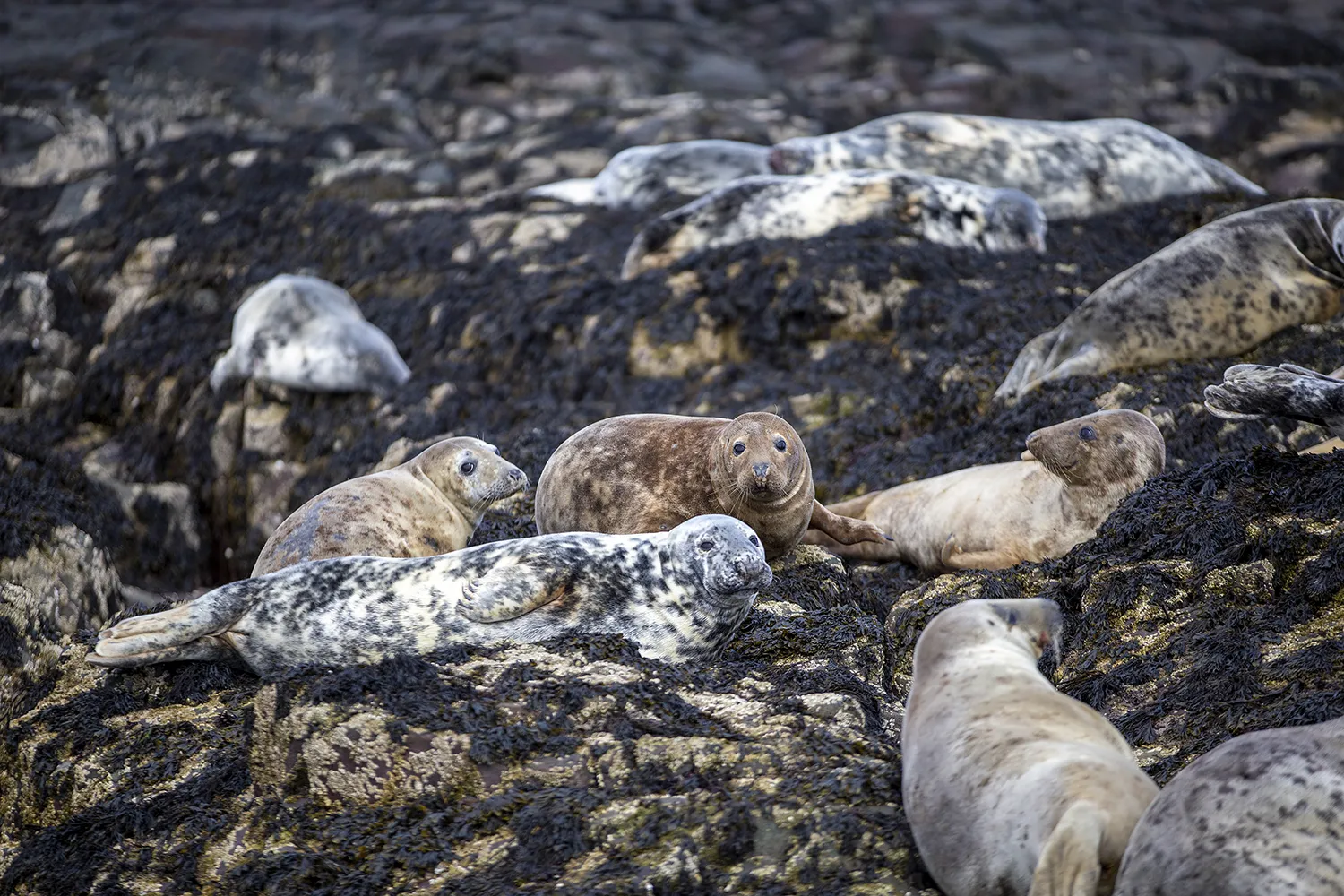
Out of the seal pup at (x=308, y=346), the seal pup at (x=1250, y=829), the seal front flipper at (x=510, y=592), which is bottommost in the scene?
the seal pup at (x=308, y=346)

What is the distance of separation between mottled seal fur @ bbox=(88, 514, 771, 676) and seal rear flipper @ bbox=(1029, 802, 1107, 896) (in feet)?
5.08

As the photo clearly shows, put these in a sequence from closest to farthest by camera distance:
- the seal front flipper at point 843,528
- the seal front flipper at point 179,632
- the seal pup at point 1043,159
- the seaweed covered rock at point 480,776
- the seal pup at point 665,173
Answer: the seaweed covered rock at point 480,776 → the seal front flipper at point 179,632 → the seal front flipper at point 843,528 → the seal pup at point 1043,159 → the seal pup at point 665,173

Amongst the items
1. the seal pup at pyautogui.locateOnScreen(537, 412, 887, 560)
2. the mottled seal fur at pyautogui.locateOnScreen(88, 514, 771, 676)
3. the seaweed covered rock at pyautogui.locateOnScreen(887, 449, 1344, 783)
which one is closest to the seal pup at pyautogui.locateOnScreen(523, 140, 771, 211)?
the seal pup at pyautogui.locateOnScreen(537, 412, 887, 560)

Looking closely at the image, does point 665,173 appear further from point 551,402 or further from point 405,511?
point 405,511

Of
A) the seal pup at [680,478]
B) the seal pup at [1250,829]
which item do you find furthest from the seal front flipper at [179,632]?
the seal pup at [1250,829]

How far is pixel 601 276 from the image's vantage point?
30.0 ft

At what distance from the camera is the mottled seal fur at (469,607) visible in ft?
12.8

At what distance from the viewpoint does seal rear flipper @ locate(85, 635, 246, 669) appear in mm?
4000

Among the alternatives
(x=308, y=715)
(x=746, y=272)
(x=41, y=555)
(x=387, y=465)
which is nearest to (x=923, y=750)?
(x=308, y=715)

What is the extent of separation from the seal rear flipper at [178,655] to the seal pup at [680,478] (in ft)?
4.18

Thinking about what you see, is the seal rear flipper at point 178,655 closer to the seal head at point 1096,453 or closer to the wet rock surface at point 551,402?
the wet rock surface at point 551,402

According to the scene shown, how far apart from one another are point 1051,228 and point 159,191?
7.94 m

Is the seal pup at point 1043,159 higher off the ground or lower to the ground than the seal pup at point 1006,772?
lower

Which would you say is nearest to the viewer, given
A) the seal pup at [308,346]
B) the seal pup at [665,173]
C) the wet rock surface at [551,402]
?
the wet rock surface at [551,402]
